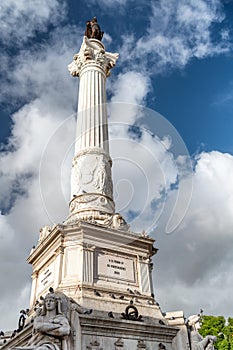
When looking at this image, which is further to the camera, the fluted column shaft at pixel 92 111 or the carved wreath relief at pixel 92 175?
the fluted column shaft at pixel 92 111

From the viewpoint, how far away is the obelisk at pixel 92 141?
1795 cm

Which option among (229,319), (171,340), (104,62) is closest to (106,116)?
(104,62)

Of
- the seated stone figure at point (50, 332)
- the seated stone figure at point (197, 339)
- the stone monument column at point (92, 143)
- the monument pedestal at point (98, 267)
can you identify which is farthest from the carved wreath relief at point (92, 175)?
the seated stone figure at point (50, 332)

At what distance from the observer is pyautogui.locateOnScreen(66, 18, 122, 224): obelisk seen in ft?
58.9

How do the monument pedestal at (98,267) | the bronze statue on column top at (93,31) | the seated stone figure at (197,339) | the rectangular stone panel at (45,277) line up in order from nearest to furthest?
the seated stone figure at (197,339) → the monument pedestal at (98,267) → the rectangular stone panel at (45,277) → the bronze statue on column top at (93,31)

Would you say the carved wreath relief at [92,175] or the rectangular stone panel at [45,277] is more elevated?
the carved wreath relief at [92,175]

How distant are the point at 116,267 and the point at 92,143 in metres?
7.76

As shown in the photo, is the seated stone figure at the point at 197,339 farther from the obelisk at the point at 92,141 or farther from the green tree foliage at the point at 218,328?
the green tree foliage at the point at 218,328

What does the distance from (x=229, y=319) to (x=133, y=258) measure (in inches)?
807

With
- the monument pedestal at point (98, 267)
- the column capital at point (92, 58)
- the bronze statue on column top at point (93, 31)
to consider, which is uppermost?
the bronze statue on column top at point (93, 31)

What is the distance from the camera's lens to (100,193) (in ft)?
60.8

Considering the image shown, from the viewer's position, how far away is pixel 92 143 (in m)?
20.7

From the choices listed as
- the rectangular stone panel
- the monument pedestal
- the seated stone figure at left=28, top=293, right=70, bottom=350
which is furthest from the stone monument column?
the seated stone figure at left=28, top=293, right=70, bottom=350

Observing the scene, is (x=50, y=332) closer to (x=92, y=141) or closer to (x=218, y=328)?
(x=92, y=141)
